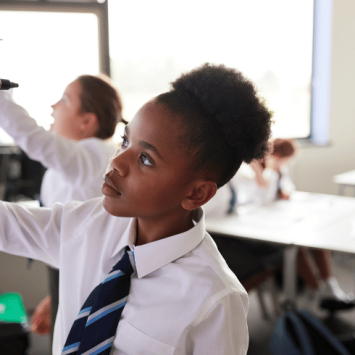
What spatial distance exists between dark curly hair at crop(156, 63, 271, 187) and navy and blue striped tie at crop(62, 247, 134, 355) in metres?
0.26

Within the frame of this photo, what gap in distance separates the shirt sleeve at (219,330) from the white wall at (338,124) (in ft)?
14.5

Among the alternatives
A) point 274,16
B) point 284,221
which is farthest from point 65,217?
point 274,16

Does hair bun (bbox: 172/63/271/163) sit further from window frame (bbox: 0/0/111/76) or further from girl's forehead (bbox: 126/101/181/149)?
window frame (bbox: 0/0/111/76)

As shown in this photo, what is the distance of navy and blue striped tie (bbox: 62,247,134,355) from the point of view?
79 centimetres

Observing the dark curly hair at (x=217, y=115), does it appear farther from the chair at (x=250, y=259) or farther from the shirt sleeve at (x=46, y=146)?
the chair at (x=250, y=259)

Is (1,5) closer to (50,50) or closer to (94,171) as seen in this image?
(50,50)

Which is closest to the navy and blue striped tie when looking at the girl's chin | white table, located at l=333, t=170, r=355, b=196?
the girl's chin

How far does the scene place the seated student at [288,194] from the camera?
9.80 ft

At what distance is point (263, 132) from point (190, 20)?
389cm

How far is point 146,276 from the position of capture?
841 millimetres

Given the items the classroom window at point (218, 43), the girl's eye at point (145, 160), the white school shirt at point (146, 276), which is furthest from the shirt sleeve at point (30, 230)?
the classroom window at point (218, 43)

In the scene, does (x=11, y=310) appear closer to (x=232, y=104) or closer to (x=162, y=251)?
(x=162, y=251)

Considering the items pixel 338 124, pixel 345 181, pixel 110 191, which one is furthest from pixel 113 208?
pixel 338 124

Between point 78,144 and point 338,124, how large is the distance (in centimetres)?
443
